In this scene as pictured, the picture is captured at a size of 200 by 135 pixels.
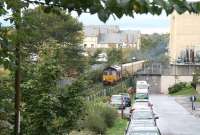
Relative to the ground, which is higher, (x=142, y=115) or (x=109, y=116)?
(x=142, y=115)

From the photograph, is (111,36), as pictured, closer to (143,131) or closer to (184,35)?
(184,35)

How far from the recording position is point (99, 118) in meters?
35.0

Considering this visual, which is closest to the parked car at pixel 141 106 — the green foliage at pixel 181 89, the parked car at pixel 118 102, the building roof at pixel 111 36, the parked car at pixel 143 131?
the parked car at pixel 118 102

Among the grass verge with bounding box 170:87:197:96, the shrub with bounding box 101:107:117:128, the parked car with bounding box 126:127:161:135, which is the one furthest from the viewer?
the grass verge with bounding box 170:87:197:96

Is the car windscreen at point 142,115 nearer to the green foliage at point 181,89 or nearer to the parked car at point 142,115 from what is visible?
the parked car at point 142,115

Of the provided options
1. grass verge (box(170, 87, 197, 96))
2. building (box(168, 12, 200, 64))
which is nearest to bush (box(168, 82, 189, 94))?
grass verge (box(170, 87, 197, 96))

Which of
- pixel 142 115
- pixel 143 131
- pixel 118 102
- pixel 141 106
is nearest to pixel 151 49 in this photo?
pixel 118 102

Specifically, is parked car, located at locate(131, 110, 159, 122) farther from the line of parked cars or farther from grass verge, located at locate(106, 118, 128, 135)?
grass verge, located at locate(106, 118, 128, 135)

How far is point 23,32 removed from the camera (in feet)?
25.6

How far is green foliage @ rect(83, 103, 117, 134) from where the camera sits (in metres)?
32.8

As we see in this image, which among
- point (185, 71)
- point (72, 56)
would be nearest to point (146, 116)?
point (72, 56)

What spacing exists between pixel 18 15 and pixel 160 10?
4.38 meters

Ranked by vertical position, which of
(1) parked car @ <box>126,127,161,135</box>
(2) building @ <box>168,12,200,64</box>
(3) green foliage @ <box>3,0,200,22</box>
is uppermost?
(2) building @ <box>168,12,200,64</box>

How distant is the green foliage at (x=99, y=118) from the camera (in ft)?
108
